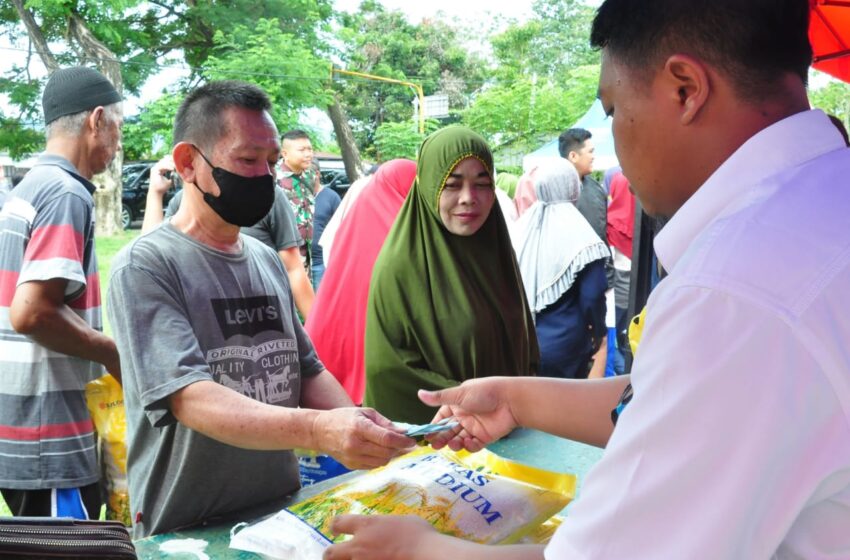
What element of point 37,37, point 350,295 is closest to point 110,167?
point 37,37

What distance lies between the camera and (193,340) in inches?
63.9

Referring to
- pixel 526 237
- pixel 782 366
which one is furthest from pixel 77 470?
pixel 526 237

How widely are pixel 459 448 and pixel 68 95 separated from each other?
6.44ft

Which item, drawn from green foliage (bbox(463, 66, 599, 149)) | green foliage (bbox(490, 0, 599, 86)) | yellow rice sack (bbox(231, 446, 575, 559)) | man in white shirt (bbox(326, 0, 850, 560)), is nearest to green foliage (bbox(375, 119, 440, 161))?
green foliage (bbox(463, 66, 599, 149))

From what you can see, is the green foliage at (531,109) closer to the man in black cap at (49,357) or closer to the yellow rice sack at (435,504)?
the man in black cap at (49,357)

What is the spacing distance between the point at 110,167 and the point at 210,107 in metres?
13.6

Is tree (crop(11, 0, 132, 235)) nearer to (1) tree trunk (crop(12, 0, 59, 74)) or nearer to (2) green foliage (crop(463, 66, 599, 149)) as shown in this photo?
(1) tree trunk (crop(12, 0, 59, 74))

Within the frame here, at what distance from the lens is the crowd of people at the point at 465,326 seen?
0.76m

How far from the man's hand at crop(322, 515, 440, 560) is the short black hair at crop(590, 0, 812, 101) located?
794 millimetres

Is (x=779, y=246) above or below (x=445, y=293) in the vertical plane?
above

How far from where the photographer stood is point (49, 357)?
245 centimetres

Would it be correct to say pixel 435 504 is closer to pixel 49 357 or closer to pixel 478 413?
pixel 478 413

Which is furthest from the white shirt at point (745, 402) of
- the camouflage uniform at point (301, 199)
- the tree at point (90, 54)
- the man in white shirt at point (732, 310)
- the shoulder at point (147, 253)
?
the tree at point (90, 54)

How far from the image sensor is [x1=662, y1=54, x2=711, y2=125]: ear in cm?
97
